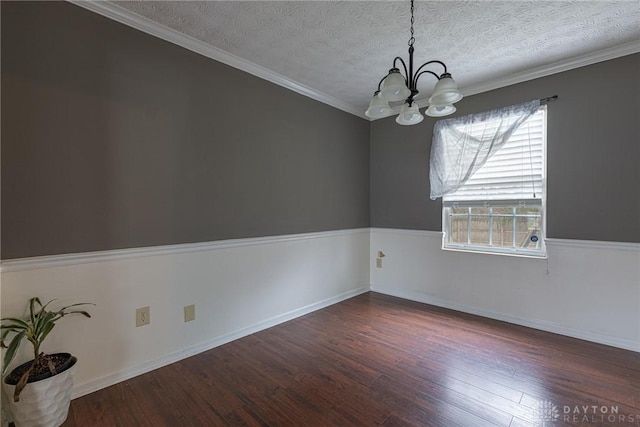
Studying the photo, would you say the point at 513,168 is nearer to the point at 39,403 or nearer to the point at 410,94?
the point at 410,94

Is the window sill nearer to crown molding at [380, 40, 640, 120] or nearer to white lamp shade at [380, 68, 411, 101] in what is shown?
crown molding at [380, 40, 640, 120]

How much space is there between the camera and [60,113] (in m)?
1.72

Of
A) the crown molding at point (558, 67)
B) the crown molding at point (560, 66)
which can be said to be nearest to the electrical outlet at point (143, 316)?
the crown molding at point (558, 67)

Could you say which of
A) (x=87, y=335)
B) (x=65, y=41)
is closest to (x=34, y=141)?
(x=65, y=41)

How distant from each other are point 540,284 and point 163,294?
3.37m

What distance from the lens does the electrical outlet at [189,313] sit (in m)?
2.27

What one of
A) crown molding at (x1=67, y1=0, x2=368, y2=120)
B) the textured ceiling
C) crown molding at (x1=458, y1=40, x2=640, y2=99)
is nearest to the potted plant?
crown molding at (x1=67, y1=0, x2=368, y2=120)

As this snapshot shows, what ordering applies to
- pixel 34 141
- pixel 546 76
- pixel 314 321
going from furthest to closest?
pixel 314 321, pixel 546 76, pixel 34 141

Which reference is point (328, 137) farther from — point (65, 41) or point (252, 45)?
point (65, 41)

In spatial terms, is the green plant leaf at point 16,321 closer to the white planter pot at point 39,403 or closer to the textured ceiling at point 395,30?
the white planter pot at point 39,403

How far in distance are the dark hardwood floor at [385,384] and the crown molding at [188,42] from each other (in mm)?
2453

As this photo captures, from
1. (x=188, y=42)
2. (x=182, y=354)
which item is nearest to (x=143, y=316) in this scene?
(x=182, y=354)

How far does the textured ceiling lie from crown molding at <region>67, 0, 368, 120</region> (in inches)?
1.6

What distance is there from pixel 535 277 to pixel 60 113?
4.01m
